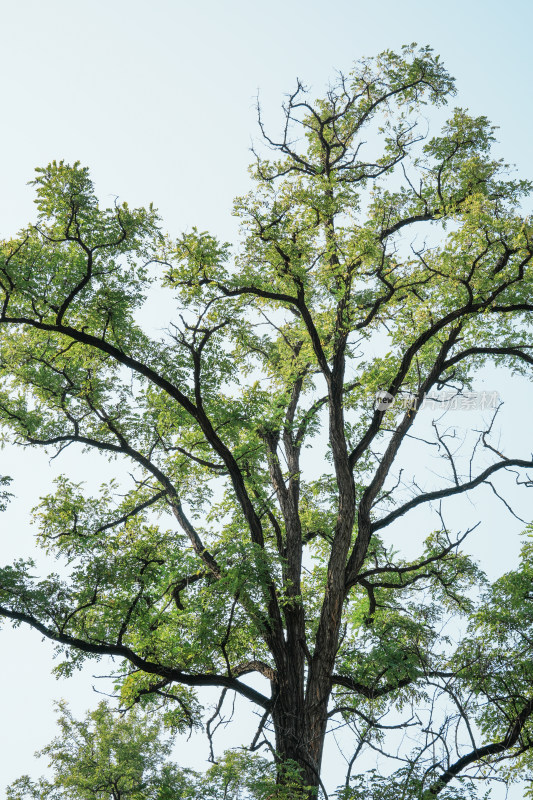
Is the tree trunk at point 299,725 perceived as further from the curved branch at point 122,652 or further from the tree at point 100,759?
the tree at point 100,759

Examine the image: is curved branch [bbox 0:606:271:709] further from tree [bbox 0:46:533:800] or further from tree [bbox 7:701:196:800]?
tree [bbox 7:701:196:800]

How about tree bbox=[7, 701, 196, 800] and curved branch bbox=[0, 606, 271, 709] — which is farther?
tree bbox=[7, 701, 196, 800]

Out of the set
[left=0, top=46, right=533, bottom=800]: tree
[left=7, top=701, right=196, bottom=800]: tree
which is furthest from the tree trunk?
[left=7, top=701, right=196, bottom=800]: tree

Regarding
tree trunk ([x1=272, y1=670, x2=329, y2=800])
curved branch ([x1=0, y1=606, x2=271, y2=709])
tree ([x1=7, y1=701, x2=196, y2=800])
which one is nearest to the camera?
curved branch ([x1=0, y1=606, x2=271, y2=709])

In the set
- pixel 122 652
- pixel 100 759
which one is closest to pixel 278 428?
pixel 122 652

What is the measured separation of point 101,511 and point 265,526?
9.91 feet

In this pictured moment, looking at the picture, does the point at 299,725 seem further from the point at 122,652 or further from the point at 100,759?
the point at 100,759

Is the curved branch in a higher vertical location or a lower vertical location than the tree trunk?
higher

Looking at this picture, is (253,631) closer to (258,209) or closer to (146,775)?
(258,209)

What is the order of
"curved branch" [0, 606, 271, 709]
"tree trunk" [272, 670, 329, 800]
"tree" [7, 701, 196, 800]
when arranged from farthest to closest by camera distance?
"tree" [7, 701, 196, 800], "tree trunk" [272, 670, 329, 800], "curved branch" [0, 606, 271, 709]

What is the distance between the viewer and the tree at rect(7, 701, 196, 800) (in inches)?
608

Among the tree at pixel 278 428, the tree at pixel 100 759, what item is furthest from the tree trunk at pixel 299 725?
the tree at pixel 100 759

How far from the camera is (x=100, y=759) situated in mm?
16219

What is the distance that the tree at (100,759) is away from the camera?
50.7 feet
